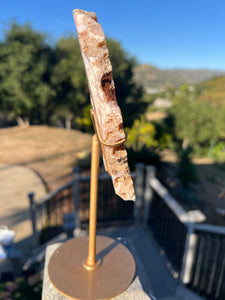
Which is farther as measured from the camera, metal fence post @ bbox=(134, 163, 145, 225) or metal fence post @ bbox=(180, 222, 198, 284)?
metal fence post @ bbox=(134, 163, 145, 225)

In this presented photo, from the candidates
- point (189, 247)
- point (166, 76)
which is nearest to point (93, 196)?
point (189, 247)

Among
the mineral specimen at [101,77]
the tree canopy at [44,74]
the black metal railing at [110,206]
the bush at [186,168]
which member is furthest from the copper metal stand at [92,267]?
the tree canopy at [44,74]

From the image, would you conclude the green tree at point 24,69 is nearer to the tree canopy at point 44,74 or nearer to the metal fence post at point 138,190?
the tree canopy at point 44,74

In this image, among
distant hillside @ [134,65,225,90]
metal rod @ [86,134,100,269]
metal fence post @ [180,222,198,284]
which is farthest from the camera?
distant hillside @ [134,65,225,90]

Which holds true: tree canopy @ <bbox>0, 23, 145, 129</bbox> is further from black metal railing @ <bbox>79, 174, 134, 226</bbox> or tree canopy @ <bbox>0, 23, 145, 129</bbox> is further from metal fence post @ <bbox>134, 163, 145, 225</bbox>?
metal fence post @ <bbox>134, 163, 145, 225</bbox>

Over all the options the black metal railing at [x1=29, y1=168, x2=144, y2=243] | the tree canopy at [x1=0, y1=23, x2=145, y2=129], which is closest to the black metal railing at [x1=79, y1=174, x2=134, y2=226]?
the black metal railing at [x1=29, y1=168, x2=144, y2=243]

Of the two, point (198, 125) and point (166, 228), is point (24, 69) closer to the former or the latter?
point (166, 228)

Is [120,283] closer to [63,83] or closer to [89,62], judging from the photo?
[89,62]

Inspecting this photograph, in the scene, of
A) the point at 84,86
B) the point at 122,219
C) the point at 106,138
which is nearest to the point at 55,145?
the point at 84,86
